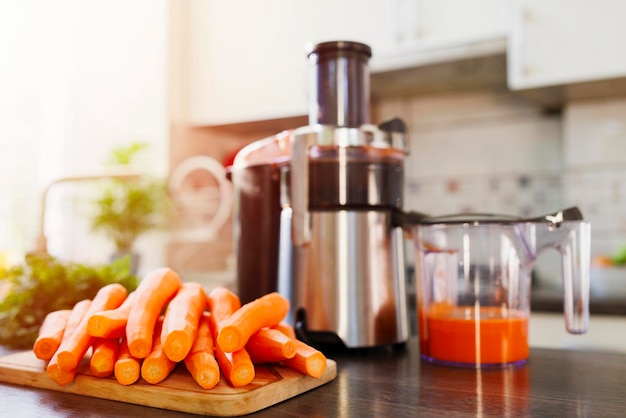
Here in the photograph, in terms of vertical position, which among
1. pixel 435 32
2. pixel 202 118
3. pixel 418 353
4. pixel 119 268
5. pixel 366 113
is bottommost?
pixel 418 353

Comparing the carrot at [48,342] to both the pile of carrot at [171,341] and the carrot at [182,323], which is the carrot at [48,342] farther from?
the carrot at [182,323]

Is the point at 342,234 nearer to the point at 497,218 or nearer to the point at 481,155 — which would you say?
the point at 497,218

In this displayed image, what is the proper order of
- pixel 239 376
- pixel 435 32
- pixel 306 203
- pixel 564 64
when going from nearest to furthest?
pixel 239 376 → pixel 306 203 → pixel 564 64 → pixel 435 32

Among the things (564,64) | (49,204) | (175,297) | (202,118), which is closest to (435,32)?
(564,64)

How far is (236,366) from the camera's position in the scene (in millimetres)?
568

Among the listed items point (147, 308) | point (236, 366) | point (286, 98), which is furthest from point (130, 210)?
point (236, 366)

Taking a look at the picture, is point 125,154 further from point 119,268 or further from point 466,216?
point 466,216

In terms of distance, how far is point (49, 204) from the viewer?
267cm

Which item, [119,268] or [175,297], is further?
[119,268]

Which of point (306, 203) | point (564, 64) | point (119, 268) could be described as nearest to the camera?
point (306, 203)

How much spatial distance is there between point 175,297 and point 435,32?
1.50 m

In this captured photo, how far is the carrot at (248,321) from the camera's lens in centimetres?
58

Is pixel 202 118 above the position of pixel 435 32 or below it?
below

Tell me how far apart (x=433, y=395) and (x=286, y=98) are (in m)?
1.79
